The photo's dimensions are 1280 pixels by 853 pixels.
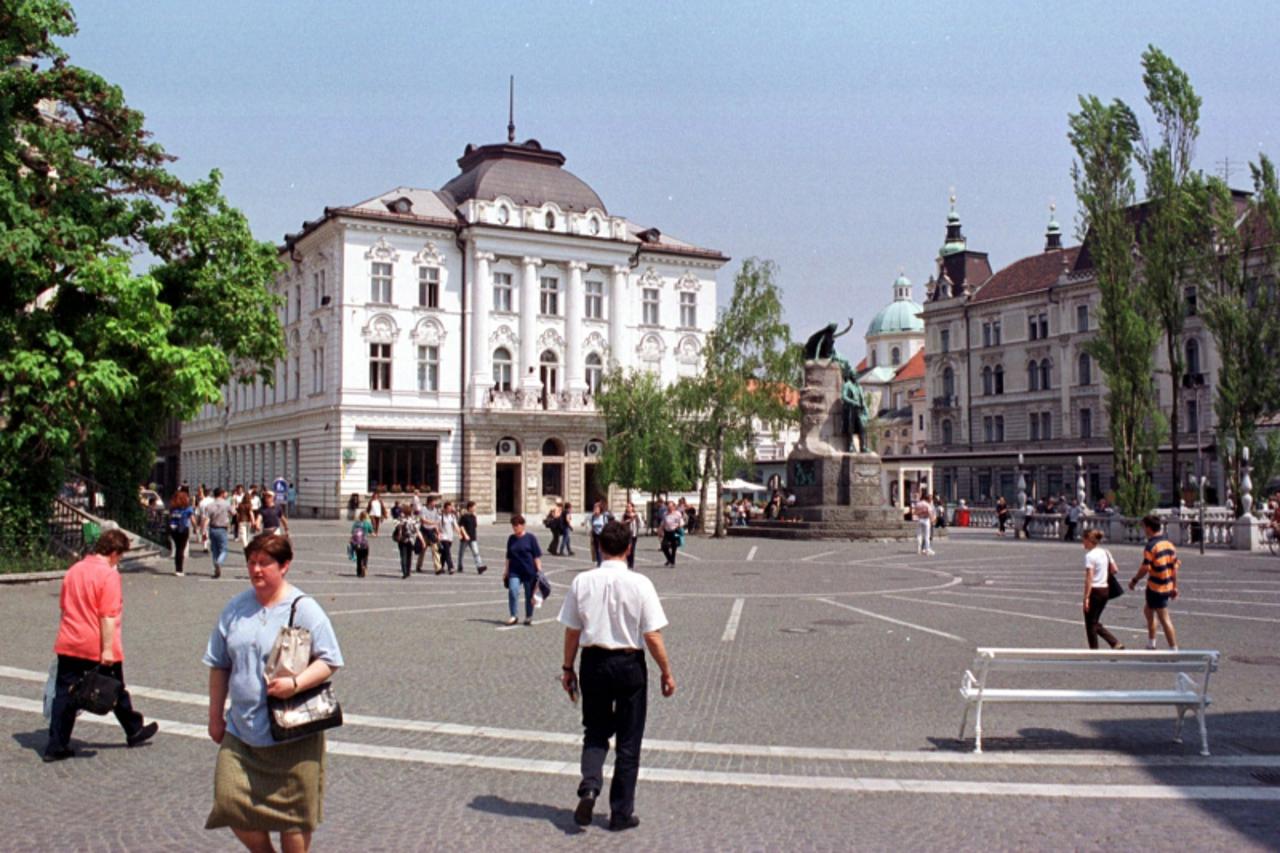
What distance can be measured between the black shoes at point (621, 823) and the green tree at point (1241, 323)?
3855 centimetres

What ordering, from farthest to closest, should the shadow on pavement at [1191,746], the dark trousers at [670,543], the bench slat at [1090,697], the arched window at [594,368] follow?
the arched window at [594,368], the dark trousers at [670,543], the bench slat at [1090,697], the shadow on pavement at [1191,746]

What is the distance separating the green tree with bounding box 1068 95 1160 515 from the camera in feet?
136

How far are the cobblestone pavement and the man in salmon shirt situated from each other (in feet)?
0.66

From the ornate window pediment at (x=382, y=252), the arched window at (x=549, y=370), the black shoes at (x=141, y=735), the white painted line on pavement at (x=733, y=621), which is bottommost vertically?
the white painted line on pavement at (x=733, y=621)

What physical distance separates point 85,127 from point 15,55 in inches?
90.7

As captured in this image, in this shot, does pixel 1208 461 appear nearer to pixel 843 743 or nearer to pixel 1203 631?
pixel 1203 631

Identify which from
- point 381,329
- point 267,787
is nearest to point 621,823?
point 267,787

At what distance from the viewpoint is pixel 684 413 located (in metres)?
46.2

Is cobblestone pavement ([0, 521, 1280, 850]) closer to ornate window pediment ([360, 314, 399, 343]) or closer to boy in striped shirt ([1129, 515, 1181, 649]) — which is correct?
boy in striped shirt ([1129, 515, 1181, 649])

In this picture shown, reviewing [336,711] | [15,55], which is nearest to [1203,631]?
[336,711]

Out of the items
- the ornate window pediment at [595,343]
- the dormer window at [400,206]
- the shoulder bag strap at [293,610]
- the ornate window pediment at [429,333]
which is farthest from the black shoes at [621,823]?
the ornate window pediment at [595,343]

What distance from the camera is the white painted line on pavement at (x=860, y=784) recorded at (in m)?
7.26

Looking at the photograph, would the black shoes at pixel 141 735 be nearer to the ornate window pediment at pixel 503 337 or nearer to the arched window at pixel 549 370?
the ornate window pediment at pixel 503 337

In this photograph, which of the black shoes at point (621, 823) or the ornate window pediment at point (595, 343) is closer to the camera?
the black shoes at point (621, 823)
